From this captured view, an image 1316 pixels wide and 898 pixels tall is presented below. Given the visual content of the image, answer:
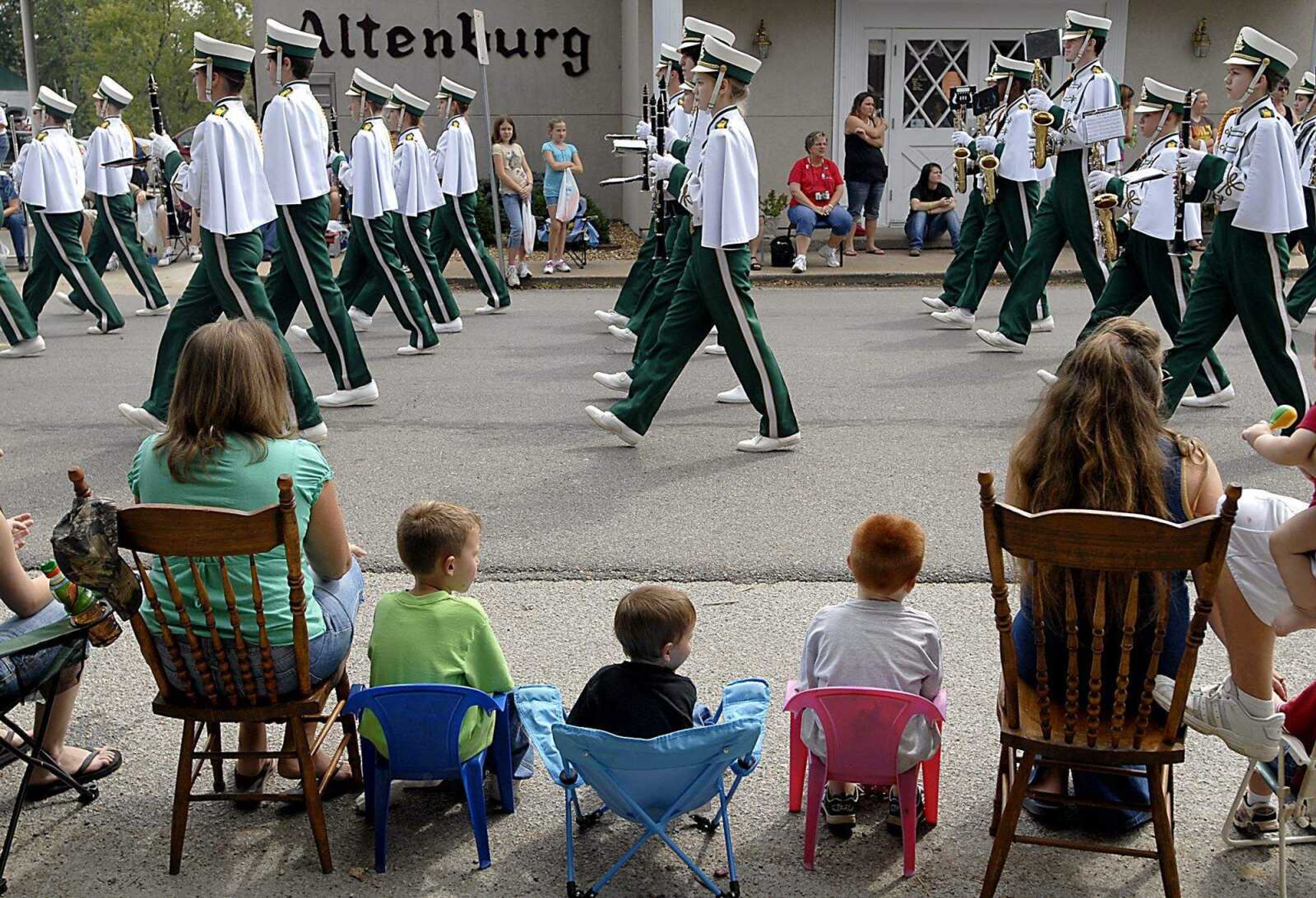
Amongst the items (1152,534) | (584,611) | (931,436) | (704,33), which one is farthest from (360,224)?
(1152,534)

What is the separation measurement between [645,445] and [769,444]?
25.6 inches

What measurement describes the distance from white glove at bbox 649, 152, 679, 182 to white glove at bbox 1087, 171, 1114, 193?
3.01 meters

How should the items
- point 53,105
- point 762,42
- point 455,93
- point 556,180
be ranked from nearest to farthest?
1. point 53,105
2. point 455,93
3. point 556,180
4. point 762,42

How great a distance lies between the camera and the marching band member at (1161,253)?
24.9 feet

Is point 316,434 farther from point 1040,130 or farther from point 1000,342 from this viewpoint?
point 1040,130

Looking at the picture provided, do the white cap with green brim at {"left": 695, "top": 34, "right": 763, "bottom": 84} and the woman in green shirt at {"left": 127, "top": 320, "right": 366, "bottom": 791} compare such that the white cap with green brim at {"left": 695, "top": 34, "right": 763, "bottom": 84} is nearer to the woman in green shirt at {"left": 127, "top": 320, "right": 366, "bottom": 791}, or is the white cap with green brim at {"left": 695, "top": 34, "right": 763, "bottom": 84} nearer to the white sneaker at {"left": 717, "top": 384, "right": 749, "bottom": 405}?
the white sneaker at {"left": 717, "top": 384, "right": 749, "bottom": 405}

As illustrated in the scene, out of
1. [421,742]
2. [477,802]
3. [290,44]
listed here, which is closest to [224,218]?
[290,44]

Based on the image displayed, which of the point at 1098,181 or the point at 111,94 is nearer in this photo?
the point at 1098,181

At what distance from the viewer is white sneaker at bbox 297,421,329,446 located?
23.1 feet

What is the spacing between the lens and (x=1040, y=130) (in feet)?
31.6

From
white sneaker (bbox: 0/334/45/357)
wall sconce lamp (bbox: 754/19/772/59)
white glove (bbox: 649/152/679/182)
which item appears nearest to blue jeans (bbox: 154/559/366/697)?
white glove (bbox: 649/152/679/182)

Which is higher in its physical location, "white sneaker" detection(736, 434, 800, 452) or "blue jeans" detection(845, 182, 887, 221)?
"blue jeans" detection(845, 182, 887, 221)

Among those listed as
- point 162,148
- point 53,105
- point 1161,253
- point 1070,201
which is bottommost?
point 1161,253

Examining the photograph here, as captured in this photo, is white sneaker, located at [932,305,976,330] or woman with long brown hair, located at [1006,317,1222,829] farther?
white sneaker, located at [932,305,976,330]
